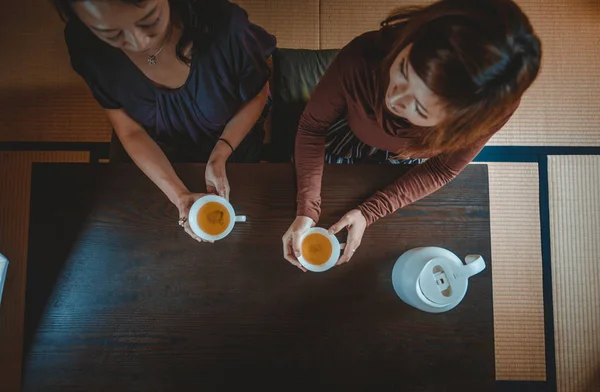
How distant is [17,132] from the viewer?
1731mm

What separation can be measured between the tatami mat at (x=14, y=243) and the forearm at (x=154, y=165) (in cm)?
83

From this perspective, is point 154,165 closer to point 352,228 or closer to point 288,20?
point 352,228

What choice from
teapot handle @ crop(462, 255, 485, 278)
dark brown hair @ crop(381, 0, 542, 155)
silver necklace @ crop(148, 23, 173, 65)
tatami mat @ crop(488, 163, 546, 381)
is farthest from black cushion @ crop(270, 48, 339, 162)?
tatami mat @ crop(488, 163, 546, 381)

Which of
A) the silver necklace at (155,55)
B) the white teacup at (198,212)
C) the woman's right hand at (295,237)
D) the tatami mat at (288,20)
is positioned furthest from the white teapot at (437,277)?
the tatami mat at (288,20)

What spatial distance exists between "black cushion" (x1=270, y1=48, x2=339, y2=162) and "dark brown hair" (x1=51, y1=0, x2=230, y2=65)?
14.6 inches

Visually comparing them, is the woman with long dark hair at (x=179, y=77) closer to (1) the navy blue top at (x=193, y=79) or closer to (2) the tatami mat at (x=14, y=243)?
(1) the navy blue top at (x=193, y=79)

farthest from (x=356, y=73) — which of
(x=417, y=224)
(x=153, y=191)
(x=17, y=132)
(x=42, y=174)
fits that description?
(x=17, y=132)

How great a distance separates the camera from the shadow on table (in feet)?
3.13

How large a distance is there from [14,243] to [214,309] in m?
1.33

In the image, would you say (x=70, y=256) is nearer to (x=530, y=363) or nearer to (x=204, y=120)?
(x=204, y=120)

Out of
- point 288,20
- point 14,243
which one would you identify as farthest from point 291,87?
point 14,243

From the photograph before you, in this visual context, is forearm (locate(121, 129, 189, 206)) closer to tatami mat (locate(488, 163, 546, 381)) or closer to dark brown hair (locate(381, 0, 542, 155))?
dark brown hair (locate(381, 0, 542, 155))

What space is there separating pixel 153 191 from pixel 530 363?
1.82m

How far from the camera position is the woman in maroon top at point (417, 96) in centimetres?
68
